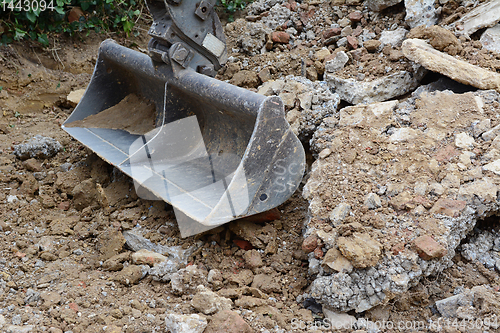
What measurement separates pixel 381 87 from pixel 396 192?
4.28ft

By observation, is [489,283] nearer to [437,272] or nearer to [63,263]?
[437,272]

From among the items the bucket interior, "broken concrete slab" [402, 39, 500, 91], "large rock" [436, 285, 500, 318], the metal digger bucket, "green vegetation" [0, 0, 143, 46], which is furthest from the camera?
"green vegetation" [0, 0, 143, 46]

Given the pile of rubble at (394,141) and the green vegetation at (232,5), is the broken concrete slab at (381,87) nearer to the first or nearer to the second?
the pile of rubble at (394,141)

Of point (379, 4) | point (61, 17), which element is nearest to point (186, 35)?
point (379, 4)

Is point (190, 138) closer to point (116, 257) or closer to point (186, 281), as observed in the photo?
point (116, 257)

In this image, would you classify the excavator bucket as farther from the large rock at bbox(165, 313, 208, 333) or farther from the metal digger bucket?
the large rock at bbox(165, 313, 208, 333)

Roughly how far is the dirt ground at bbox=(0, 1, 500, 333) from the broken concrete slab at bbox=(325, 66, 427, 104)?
0.43ft

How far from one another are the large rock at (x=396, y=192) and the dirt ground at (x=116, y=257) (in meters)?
0.19

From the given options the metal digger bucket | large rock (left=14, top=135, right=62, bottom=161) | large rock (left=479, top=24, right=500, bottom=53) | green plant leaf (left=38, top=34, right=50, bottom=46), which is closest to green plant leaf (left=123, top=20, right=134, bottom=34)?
green plant leaf (left=38, top=34, right=50, bottom=46)

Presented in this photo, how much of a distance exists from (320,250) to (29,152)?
2.55 m

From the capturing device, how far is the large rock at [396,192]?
2.24 metres

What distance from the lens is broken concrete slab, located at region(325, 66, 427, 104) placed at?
11.4 feet

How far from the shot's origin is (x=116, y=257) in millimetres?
2637

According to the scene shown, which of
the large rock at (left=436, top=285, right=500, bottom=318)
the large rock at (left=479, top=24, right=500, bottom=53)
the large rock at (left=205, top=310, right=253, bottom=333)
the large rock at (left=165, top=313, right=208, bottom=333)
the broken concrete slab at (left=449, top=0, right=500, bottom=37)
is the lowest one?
the large rock at (left=436, top=285, right=500, bottom=318)
